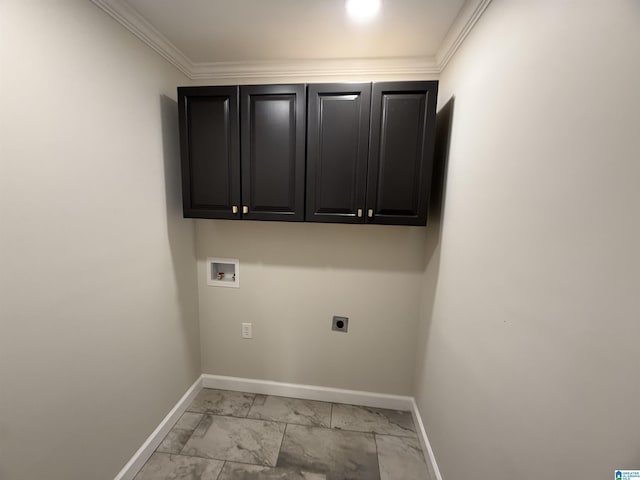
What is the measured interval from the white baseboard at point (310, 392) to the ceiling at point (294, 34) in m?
2.40

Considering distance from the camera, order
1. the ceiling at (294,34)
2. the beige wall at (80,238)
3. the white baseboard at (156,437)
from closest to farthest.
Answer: the beige wall at (80,238), the ceiling at (294,34), the white baseboard at (156,437)

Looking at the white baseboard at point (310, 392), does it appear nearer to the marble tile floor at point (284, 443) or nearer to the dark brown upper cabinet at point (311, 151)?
the marble tile floor at point (284, 443)

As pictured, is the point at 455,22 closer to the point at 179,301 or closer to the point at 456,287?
the point at 456,287

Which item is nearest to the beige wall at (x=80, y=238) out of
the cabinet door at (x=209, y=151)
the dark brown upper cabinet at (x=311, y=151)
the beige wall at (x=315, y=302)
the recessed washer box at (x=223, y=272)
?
the cabinet door at (x=209, y=151)

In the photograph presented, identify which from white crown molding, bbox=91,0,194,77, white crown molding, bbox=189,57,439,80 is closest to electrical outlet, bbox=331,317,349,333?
white crown molding, bbox=189,57,439,80

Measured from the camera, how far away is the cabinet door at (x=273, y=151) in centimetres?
154

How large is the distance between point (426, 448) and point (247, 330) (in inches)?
58.3

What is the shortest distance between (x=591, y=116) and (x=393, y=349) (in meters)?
1.80

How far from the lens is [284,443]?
169 centimetres

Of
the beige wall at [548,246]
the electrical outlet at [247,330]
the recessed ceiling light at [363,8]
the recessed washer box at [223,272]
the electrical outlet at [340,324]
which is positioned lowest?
the electrical outlet at [247,330]

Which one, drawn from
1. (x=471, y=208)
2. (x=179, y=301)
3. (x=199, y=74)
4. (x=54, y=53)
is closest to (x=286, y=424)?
(x=179, y=301)

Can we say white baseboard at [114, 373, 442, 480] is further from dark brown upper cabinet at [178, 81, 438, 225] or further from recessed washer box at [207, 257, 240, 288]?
dark brown upper cabinet at [178, 81, 438, 225]

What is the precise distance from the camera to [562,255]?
2.23 feet

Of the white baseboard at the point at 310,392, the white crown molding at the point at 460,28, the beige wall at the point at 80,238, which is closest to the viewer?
the beige wall at the point at 80,238
